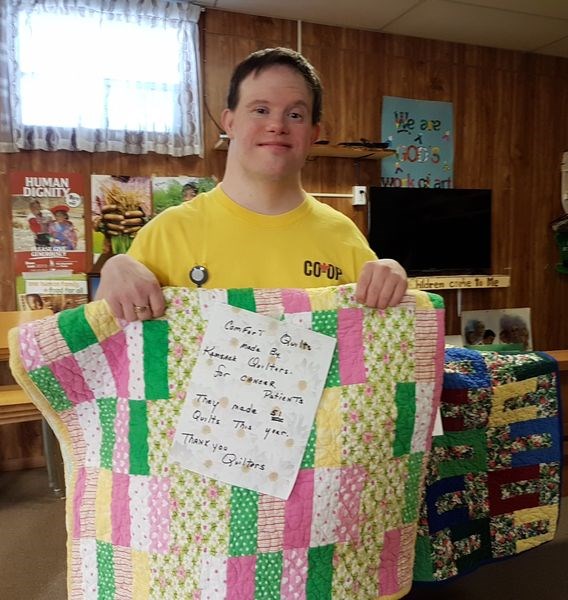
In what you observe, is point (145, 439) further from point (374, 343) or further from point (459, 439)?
point (459, 439)

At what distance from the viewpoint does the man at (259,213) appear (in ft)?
2.91

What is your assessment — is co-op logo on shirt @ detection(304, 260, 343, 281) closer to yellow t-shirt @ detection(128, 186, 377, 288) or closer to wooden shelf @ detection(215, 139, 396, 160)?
yellow t-shirt @ detection(128, 186, 377, 288)

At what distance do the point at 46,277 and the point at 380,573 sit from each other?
8.30 feet

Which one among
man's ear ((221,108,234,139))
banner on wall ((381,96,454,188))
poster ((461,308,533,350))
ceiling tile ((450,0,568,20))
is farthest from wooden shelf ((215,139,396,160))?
man's ear ((221,108,234,139))

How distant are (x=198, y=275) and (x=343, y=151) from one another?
2.45 metres

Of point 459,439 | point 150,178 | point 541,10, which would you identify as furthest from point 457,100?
point 459,439

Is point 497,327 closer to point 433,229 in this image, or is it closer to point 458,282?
point 458,282

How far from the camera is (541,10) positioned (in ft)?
9.96

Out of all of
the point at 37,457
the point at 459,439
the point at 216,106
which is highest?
Answer: the point at 216,106

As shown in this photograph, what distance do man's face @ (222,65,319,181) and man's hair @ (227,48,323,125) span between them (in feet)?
0.03

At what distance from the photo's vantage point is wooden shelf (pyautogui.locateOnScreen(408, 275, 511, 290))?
3398mm

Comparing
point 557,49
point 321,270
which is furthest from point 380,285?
point 557,49

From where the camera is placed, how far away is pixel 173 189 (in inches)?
118

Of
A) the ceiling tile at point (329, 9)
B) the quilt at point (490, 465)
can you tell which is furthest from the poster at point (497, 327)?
the quilt at point (490, 465)
